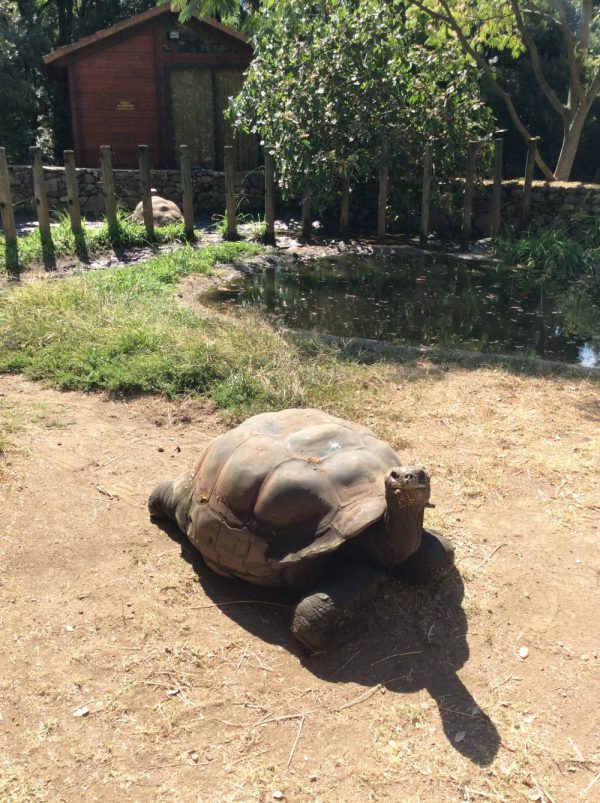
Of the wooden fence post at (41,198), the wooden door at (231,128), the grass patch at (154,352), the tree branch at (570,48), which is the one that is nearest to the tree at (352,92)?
the tree branch at (570,48)

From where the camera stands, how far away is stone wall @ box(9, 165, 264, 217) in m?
16.2

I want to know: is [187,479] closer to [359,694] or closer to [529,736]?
[359,694]

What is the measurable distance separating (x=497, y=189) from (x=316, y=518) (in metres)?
12.1

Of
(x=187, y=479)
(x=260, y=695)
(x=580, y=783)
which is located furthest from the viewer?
(x=187, y=479)

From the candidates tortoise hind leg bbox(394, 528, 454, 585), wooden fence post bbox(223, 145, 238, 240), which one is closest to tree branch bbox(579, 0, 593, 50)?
wooden fence post bbox(223, 145, 238, 240)

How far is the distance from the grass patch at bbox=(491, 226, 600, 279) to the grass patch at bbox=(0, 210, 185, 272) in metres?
5.66

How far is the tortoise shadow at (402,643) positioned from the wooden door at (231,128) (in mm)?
16441

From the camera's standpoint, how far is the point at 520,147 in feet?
60.2

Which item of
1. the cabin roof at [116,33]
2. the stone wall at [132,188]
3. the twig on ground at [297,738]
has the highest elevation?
the cabin roof at [116,33]

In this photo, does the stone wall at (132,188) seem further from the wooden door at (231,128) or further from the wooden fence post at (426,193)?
the wooden fence post at (426,193)

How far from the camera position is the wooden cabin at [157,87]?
59.2ft

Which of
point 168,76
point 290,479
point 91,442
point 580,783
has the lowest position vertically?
point 580,783

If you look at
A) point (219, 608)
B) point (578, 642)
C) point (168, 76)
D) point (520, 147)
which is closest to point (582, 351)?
point (578, 642)

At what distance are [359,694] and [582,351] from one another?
5788mm
